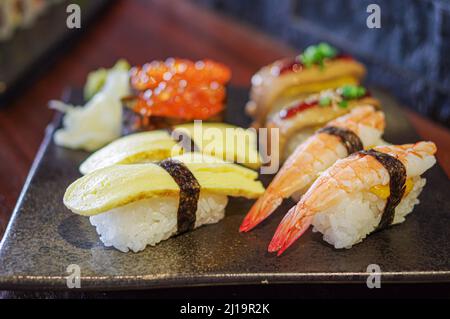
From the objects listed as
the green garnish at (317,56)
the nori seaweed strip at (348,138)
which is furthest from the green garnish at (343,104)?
the green garnish at (317,56)

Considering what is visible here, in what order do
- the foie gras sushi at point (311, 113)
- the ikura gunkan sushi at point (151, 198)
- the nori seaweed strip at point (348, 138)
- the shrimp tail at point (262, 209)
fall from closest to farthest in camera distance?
1. the ikura gunkan sushi at point (151, 198)
2. the shrimp tail at point (262, 209)
3. the nori seaweed strip at point (348, 138)
4. the foie gras sushi at point (311, 113)

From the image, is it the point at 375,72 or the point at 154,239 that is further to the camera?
the point at 375,72

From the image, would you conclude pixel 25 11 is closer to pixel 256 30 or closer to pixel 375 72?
pixel 256 30

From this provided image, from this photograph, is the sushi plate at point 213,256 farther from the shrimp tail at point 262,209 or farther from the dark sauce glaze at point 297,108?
the dark sauce glaze at point 297,108

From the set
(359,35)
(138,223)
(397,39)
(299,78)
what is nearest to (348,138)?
(299,78)

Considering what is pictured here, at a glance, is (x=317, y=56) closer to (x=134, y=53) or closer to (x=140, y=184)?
(x=140, y=184)

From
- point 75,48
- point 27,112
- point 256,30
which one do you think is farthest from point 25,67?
point 256,30
